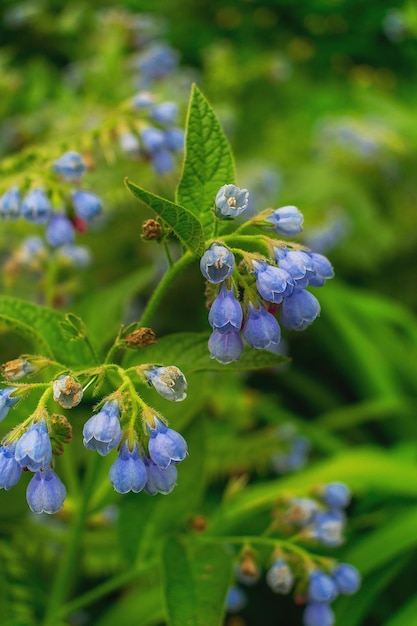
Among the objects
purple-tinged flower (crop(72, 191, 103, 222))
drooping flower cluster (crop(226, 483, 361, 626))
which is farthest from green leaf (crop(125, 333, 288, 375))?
drooping flower cluster (crop(226, 483, 361, 626))

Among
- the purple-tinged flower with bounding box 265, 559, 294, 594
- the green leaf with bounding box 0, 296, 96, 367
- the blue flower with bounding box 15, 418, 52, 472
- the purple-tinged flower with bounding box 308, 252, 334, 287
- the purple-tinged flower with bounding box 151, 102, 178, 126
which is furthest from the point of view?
the purple-tinged flower with bounding box 151, 102, 178, 126

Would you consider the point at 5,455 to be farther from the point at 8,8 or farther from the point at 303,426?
the point at 8,8

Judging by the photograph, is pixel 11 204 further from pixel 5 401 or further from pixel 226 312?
pixel 226 312

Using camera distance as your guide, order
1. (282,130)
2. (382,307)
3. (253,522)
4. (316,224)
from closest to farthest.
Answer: (253,522), (382,307), (316,224), (282,130)

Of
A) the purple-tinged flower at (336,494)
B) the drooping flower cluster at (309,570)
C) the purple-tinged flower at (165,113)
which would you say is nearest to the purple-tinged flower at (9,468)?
the drooping flower cluster at (309,570)

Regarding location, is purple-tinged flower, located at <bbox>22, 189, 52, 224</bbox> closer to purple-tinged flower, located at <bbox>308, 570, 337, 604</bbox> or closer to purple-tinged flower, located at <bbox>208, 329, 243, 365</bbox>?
purple-tinged flower, located at <bbox>208, 329, 243, 365</bbox>

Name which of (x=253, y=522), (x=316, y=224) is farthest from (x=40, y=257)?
(x=316, y=224)
